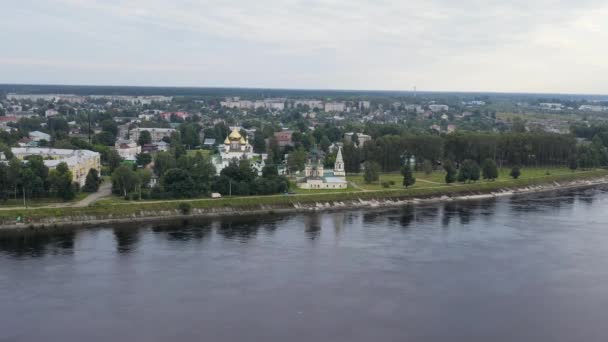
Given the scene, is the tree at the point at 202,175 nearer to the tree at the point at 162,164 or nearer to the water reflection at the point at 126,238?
the tree at the point at 162,164

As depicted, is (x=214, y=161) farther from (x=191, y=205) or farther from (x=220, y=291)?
(x=220, y=291)

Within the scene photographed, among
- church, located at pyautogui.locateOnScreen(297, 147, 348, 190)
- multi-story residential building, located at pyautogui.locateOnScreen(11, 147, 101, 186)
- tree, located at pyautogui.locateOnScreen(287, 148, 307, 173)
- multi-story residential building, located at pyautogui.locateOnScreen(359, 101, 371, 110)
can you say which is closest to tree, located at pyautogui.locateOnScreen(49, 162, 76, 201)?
multi-story residential building, located at pyautogui.locateOnScreen(11, 147, 101, 186)

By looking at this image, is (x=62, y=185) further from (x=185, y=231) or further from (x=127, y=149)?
(x=127, y=149)

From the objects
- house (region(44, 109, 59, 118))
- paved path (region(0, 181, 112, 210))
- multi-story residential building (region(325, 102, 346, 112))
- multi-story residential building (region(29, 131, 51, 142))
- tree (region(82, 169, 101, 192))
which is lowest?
paved path (region(0, 181, 112, 210))

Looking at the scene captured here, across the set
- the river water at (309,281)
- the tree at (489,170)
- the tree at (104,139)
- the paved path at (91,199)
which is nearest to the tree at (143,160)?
the paved path at (91,199)

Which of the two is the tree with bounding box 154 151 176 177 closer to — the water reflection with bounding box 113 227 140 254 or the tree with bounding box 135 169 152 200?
the tree with bounding box 135 169 152 200

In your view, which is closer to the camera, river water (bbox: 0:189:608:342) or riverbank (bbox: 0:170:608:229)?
river water (bbox: 0:189:608:342)

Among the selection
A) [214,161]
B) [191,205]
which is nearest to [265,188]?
[191,205]
